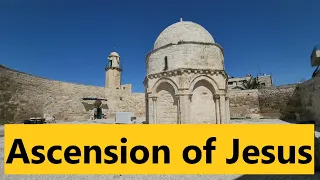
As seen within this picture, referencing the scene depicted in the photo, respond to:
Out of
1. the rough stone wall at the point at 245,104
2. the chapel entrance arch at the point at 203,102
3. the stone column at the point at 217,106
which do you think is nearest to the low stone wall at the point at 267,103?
the rough stone wall at the point at 245,104

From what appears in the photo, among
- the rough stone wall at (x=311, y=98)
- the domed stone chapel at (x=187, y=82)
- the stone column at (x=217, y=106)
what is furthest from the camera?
the rough stone wall at (x=311, y=98)

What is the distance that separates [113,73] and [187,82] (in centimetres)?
2748

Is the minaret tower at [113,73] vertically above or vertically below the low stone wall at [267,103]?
above

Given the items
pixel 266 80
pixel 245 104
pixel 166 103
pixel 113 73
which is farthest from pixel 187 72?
pixel 266 80

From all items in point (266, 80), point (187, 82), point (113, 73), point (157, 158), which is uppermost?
point (113, 73)

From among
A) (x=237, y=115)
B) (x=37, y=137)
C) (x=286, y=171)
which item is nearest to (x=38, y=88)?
Result: (x=37, y=137)

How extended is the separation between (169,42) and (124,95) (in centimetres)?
2023

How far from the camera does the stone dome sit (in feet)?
37.2

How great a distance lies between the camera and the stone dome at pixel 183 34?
11.3 meters

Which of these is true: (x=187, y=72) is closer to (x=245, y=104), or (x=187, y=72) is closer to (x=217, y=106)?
→ (x=217, y=106)

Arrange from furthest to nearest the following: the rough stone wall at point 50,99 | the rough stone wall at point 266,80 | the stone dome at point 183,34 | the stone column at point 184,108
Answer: the rough stone wall at point 266,80, the rough stone wall at point 50,99, the stone dome at point 183,34, the stone column at point 184,108

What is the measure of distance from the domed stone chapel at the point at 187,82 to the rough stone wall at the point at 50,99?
14.8m

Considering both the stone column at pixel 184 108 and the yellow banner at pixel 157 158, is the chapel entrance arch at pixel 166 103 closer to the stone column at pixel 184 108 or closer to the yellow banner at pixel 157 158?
the stone column at pixel 184 108

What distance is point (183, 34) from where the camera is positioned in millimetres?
11383
